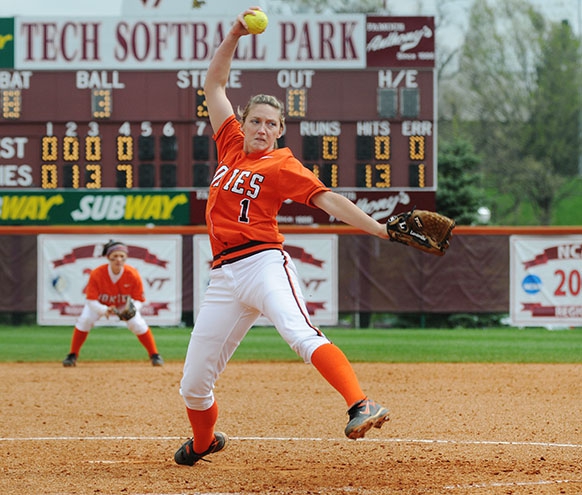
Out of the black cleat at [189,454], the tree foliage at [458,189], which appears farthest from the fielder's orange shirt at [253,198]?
the tree foliage at [458,189]

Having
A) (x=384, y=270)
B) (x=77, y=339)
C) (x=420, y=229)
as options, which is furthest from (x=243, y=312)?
(x=384, y=270)

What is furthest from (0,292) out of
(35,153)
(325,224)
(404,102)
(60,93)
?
(404,102)

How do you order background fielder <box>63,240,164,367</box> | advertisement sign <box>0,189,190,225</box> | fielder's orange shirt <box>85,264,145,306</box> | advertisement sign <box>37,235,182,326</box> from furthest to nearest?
1. advertisement sign <box>0,189,190,225</box>
2. advertisement sign <box>37,235,182,326</box>
3. fielder's orange shirt <box>85,264,145,306</box>
4. background fielder <box>63,240,164,367</box>

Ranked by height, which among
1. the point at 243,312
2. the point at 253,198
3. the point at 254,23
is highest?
the point at 254,23

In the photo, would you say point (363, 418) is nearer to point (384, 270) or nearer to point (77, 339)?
point (77, 339)

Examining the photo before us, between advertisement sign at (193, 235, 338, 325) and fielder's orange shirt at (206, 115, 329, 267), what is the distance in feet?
31.0

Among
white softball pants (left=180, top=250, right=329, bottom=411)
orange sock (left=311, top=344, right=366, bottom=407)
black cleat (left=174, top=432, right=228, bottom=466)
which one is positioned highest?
white softball pants (left=180, top=250, right=329, bottom=411)

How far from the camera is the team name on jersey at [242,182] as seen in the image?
4438 mm

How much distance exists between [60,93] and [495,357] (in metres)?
7.85

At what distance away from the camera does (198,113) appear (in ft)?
49.4

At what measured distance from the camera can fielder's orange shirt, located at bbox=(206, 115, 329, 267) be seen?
4.40 meters

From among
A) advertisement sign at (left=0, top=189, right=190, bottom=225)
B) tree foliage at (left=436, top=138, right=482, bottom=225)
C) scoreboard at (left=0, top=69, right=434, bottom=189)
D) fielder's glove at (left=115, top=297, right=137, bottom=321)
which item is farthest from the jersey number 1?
tree foliage at (left=436, top=138, right=482, bottom=225)

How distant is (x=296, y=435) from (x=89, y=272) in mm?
8667

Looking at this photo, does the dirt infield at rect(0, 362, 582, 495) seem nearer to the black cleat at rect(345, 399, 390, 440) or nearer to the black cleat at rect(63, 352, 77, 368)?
the black cleat at rect(345, 399, 390, 440)
